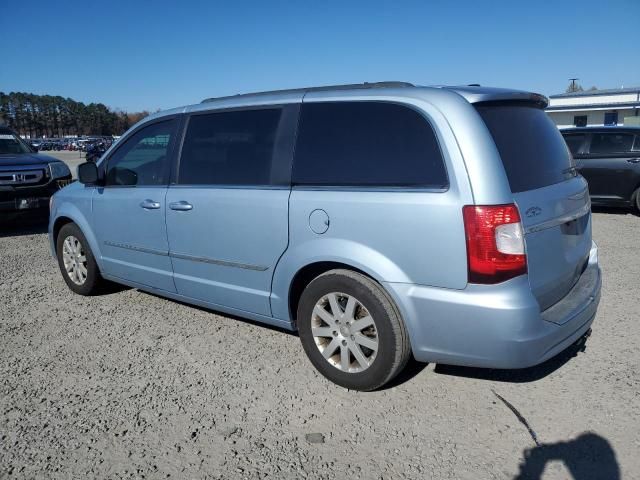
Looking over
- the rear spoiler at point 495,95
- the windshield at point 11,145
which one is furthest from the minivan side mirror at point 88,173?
the windshield at point 11,145

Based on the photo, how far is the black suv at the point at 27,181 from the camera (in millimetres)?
8320

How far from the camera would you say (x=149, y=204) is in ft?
13.6

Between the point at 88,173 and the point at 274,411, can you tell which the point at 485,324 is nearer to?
the point at 274,411

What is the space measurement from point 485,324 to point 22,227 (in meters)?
9.48

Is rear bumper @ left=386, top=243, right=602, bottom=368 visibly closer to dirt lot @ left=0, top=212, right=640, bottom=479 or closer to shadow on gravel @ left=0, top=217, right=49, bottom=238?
dirt lot @ left=0, top=212, right=640, bottom=479

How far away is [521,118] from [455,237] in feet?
3.27

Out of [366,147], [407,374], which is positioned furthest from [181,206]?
A: [407,374]

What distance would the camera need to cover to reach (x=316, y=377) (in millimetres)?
3420

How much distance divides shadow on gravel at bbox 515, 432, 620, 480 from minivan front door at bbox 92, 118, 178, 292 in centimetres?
289

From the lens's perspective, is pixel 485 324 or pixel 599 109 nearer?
pixel 485 324

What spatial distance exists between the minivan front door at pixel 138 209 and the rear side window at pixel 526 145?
253 centimetres

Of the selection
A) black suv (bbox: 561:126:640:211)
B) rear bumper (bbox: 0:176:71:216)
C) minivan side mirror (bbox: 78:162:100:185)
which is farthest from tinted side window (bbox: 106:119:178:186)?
black suv (bbox: 561:126:640:211)

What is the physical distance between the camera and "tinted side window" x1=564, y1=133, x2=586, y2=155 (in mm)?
10031

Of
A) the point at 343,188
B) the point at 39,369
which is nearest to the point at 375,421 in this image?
the point at 343,188
